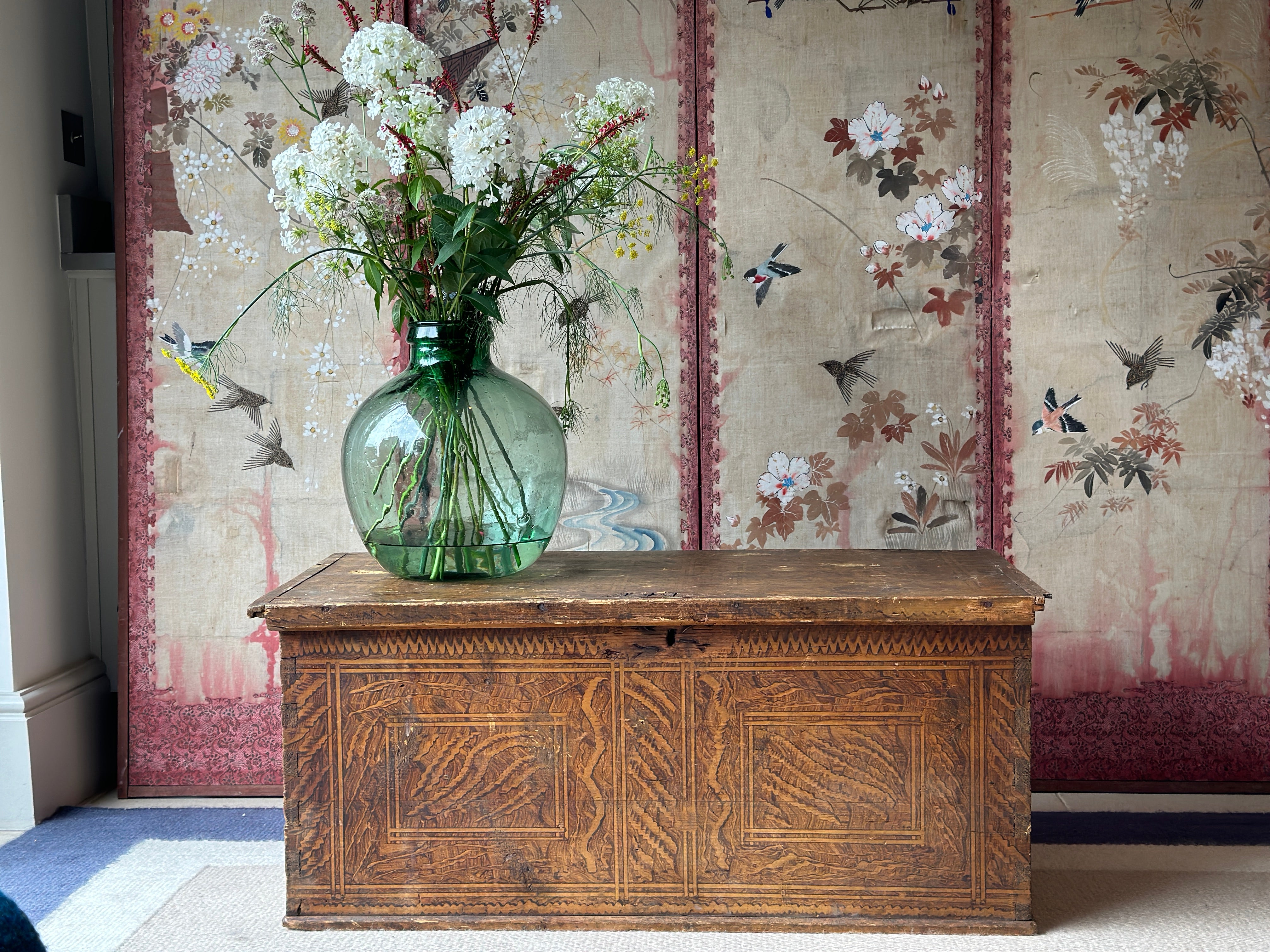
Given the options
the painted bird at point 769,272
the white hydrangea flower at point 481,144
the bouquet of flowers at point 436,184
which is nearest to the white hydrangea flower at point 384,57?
the bouquet of flowers at point 436,184

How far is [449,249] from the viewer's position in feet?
5.42

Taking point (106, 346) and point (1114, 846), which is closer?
point (1114, 846)

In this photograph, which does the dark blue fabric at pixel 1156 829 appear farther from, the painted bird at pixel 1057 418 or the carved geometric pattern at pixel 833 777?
the painted bird at pixel 1057 418

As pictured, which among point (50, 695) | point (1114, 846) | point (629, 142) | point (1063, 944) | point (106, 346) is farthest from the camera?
point (106, 346)

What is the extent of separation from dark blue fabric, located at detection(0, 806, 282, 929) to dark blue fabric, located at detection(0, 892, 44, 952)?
91 centimetres

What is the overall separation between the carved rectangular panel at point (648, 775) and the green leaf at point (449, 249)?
608 millimetres

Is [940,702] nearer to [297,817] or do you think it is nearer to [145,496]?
[297,817]

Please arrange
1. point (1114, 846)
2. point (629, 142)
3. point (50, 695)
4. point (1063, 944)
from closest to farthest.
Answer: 1. point (1063, 944)
2. point (629, 142)
3. point (1114, 846)
4. point (50, 695)

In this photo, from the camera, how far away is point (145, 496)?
247 centimetres

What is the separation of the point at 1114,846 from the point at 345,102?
2333 millimetres

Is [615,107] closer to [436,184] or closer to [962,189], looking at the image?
[436,184]

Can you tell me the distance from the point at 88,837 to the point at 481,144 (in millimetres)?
1693

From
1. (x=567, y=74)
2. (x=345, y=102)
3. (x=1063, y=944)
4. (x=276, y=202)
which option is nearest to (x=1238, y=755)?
(x=1063, y=944)

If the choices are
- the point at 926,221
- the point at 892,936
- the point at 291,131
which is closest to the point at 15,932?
the point at 892,936
